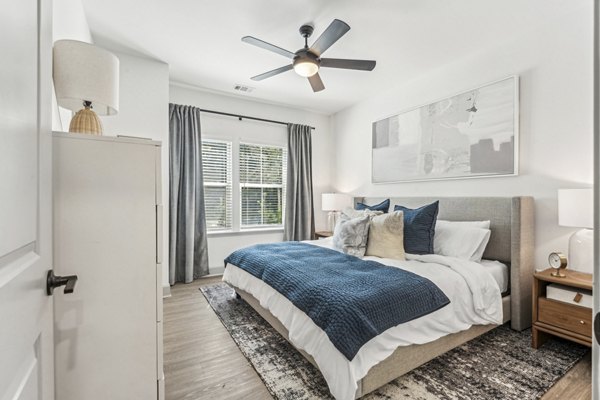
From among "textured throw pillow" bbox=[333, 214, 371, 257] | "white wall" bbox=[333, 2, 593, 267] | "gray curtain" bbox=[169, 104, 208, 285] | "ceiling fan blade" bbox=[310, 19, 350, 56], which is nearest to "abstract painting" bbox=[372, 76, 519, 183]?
"white wall" bbox=[333, 2, 593, 267]

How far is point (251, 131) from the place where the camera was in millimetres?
4504

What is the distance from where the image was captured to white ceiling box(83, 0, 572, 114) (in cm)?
229

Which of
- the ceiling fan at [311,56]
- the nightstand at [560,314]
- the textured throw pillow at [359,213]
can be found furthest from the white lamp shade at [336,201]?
the nightstand at [560,314]

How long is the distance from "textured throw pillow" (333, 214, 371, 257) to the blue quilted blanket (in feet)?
0.54

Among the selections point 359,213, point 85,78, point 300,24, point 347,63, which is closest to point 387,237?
point 359,213

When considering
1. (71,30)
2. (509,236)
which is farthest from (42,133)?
(509,236)

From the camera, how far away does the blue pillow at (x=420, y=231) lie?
2.69 meters

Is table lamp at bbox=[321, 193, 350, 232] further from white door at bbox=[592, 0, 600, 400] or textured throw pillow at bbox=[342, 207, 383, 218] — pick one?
white door at bbox=[592, 0, 600, 400]

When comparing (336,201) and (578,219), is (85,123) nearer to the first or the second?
(578,219)

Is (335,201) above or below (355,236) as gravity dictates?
above

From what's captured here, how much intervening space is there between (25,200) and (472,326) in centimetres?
269

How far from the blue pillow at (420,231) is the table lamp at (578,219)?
93 centimetres

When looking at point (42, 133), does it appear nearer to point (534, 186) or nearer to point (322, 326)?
point (322, 326)

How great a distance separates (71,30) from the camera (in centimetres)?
191
